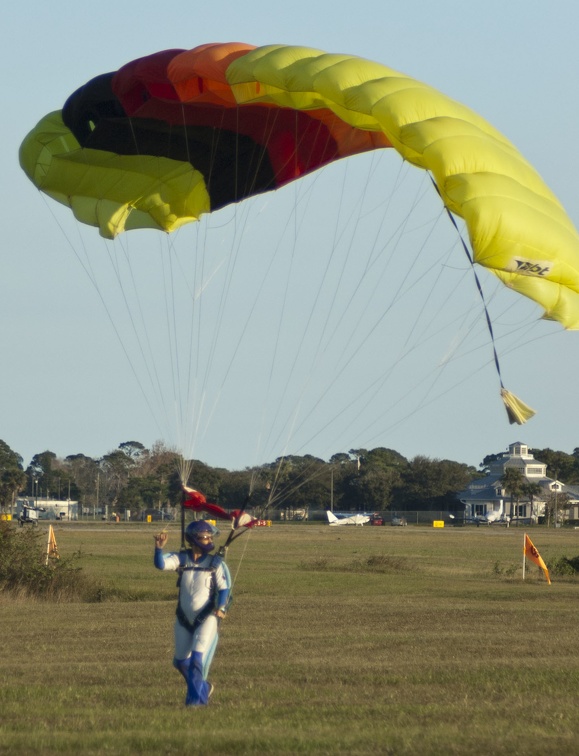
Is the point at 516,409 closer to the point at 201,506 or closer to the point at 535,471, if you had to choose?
the point at 201,506

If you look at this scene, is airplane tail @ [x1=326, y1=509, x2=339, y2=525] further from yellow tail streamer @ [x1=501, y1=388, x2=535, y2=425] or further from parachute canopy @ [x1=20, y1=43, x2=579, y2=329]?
yellow tail streamer @ [x1=501, y1=388, x2=535, y2=425]

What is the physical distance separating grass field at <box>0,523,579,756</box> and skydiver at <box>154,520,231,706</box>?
0.98 ft

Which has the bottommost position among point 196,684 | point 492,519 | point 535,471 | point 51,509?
point 196,684

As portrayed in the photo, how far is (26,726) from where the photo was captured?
9.35 meters

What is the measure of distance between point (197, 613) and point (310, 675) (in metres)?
2.45

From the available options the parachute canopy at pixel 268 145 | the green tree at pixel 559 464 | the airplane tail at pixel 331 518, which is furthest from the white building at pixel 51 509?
the parachute canopy at pixel 268 145

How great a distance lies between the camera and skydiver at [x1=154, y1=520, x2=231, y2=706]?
9.99m

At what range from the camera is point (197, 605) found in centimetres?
1009

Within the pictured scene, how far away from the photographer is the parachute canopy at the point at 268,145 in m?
10.7

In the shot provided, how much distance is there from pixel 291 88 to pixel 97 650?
22.7 ft

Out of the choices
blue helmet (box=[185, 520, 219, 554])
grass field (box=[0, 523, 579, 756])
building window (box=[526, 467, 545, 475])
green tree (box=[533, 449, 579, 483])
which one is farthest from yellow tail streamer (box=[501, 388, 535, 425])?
green tree (box=[533, 449, 579, 483])

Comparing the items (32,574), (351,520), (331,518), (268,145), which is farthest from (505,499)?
(268,145)

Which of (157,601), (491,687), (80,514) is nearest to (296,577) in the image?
(157,601)

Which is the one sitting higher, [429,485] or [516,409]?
[429,485]
